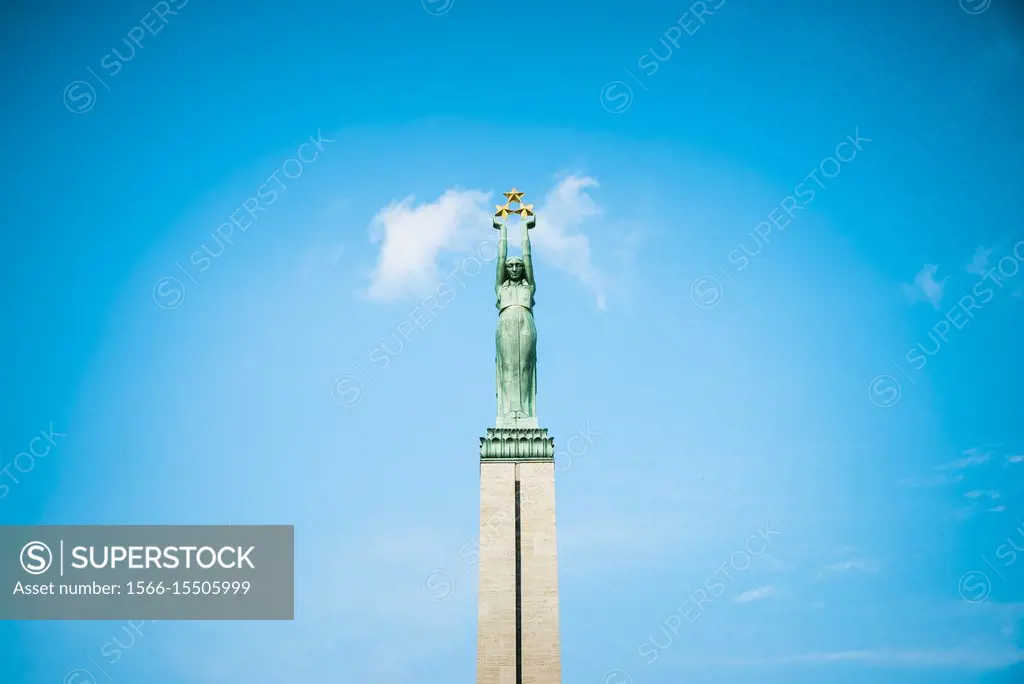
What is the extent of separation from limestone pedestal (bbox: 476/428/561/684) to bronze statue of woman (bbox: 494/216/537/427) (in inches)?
35.5

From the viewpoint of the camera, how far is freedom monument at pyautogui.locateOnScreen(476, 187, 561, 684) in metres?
25.9

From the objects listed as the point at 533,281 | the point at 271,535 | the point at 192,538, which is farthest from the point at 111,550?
the point at 533,281

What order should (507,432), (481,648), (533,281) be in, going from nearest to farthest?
1. (481,648)
2. (507,432)
3. (533,281)

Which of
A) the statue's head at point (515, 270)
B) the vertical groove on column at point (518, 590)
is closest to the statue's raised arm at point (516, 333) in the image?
the statue's head at point (515, 270)

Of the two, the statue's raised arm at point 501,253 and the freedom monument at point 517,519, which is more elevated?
the statue's raised arm at point 501,253

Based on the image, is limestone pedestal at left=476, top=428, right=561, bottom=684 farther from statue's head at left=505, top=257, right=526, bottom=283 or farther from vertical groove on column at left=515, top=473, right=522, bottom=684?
statue's head at left=505, top=257, right=526, bottom=283

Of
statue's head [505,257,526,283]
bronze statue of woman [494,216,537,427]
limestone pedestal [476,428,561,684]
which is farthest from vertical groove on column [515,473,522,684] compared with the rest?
statue's head [505,257,526,283]

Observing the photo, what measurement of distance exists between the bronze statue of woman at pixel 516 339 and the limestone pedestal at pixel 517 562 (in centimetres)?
90

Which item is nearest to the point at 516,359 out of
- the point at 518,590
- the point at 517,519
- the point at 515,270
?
the point at 515,270

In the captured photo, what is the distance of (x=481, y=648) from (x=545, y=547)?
3160mm

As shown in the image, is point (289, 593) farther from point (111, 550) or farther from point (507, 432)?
point (507, 432)

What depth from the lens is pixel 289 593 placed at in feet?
86.5

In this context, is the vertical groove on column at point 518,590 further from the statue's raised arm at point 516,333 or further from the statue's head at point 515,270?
the statue's head at point 515,270

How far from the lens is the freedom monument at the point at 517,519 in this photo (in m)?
25.9
